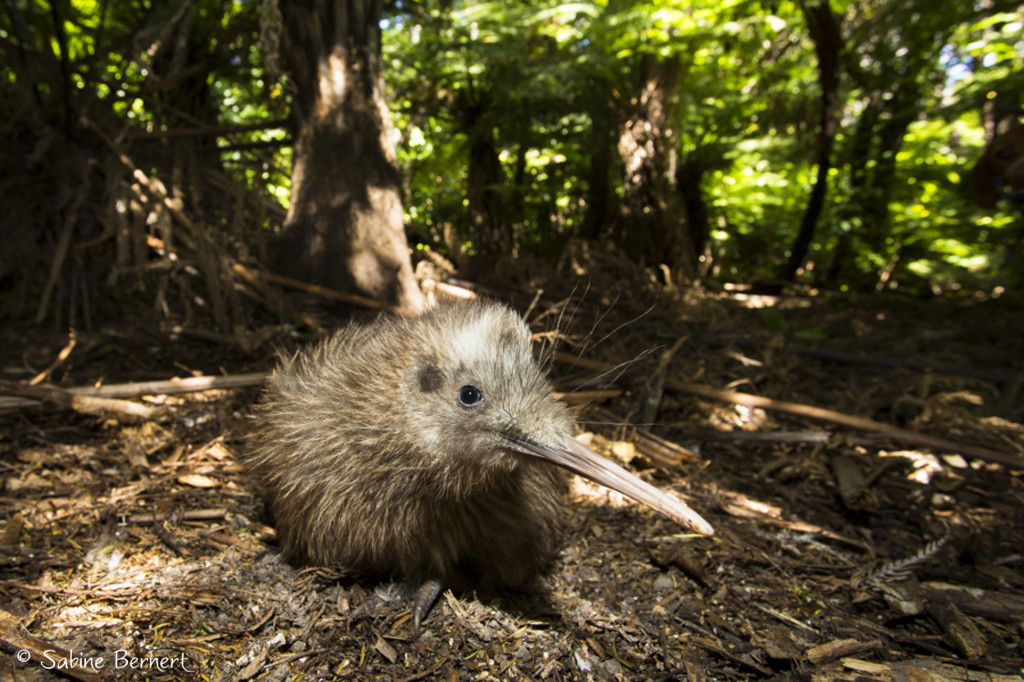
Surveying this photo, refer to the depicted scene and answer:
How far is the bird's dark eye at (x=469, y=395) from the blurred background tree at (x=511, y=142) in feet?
7.80

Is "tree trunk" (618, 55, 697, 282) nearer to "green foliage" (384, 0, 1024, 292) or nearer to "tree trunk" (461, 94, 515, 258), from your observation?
"green foliage" (384, 0, 1024, 292)

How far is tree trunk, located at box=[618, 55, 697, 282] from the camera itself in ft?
19.5

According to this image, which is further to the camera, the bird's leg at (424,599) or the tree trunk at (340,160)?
the tree trunk at (340,160)

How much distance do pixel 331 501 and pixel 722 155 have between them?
657 cm

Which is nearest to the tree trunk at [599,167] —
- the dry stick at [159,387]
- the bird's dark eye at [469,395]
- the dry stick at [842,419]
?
the dry stick at [842,419]

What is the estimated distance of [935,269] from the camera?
24.2ft

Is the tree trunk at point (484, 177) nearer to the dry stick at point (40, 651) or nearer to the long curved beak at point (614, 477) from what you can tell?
the long curved beak at point (614, 477)

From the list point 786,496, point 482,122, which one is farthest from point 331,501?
point 482,122

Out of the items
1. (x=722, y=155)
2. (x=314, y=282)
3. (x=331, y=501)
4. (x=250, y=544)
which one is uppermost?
(x=722, y=155)

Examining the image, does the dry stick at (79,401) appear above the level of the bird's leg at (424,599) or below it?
above

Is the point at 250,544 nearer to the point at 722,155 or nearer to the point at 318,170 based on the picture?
the point at 318,170

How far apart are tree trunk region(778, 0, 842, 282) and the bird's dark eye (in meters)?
6.28

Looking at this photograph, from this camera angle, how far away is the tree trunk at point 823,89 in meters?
6.39

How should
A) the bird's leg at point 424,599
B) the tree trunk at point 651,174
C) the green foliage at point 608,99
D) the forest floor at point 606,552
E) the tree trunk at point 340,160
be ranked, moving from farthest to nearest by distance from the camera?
the tree trunk at point 651,174 → the green foliage at point 608,99 → the tree trunk at point 340,160 → the bird's leg at point 424,599 → the forest floor at point 606,552
